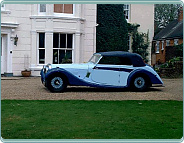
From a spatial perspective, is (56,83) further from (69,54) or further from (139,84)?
(69,54)

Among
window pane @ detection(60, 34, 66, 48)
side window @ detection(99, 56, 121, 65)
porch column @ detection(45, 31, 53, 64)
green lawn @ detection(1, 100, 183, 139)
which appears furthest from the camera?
window pane @ detection(60, 34, 66, 48)

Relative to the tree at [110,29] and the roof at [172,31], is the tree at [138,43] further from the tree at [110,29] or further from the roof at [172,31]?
the roof at [172,31]

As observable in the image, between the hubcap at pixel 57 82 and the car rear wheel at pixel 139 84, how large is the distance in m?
2.75

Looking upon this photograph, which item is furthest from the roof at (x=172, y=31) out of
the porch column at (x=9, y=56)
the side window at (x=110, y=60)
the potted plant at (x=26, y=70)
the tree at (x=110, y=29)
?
the side window at (x=110, y=60)

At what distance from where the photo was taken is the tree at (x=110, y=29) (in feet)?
76.2

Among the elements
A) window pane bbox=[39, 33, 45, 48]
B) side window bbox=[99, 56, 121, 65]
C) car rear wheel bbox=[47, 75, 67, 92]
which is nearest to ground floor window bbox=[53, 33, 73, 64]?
window pane bbox=[39, 33, 45, 48]

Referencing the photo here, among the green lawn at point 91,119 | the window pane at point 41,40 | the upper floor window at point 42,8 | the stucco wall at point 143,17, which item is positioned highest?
the stucco wall at point 143,17

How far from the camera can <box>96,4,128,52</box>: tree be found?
915 inches

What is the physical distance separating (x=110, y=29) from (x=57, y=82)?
40.1 feet

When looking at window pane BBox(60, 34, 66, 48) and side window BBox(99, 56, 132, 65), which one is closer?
side window BBox(99, 56, 132, 65)

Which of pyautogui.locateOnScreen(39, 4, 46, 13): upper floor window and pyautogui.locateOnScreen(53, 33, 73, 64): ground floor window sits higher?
pyautogui.locateOnScreen(39, 4, 46, 13): upper floor window

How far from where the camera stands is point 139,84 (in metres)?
12.9

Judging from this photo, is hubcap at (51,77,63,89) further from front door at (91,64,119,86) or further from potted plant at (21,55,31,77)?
potted plant at (21,55,31,77)

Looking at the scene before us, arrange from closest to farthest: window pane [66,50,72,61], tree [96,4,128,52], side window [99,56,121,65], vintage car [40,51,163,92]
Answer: vintage car [40,51,163,92] → side window [99,56,121,65] → window pane [66,50,72,61] → tree [96,4,128,52]
